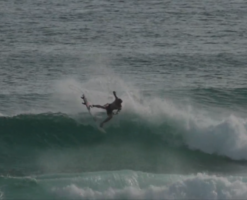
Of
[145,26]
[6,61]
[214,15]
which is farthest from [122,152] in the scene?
[214,15]

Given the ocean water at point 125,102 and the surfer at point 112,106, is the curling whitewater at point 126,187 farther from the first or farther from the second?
the surfer at point 112,106

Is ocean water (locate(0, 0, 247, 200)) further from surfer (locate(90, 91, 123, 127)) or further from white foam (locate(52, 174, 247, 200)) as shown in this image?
surfer (locate(90, 91, 123, 127))

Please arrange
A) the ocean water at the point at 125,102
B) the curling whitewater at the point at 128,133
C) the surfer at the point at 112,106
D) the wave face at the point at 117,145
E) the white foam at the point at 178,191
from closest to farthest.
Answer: the white foam at the point at 178,191 → the ocean water at the point at 125,102 → the surfer at the point at 112,106 → the wave face at the point at 117,145 → the curling whitewater at the point at 128,133

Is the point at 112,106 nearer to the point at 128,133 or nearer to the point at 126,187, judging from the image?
the point at 128,133

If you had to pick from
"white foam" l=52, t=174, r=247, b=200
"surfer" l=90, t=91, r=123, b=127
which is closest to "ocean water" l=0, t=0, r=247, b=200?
"white foam" l=52, t=174, r=247, b=200

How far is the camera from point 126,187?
24.2 meters

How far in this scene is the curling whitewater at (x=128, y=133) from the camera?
28797 mm

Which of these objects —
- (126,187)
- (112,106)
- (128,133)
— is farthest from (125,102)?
(126,187)

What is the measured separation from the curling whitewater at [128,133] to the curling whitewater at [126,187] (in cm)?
376

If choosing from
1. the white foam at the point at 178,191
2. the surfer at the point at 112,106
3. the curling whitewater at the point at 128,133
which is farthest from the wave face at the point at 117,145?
the white foam at the point at 178,191

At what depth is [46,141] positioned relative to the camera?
95.1 feet

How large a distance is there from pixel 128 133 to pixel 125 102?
1684 millimetres

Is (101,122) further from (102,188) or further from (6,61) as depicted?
(6,61)

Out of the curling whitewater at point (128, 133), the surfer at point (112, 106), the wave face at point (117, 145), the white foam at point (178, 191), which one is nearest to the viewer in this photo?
the white foam at point (178, 191)
